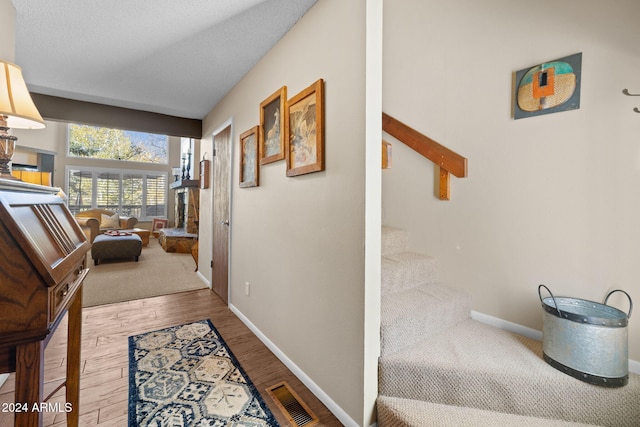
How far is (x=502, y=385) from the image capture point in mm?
1270

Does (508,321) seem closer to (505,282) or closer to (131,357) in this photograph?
(505,282)

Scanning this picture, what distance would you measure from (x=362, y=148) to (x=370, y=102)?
23 cm

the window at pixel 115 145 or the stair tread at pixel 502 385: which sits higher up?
the window at pixel 115 145

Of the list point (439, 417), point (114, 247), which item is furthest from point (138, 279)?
point (439, 417)

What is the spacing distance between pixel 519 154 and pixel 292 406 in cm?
209

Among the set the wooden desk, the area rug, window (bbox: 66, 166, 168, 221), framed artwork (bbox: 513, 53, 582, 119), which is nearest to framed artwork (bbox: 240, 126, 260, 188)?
the area rug

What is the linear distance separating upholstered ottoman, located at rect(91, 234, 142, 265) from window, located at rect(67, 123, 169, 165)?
12.5 feet

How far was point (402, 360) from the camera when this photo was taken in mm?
1368

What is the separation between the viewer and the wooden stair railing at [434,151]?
1.92m

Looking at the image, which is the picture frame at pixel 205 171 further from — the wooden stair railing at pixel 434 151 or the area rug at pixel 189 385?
the wooden stair railing at pixel 434 151

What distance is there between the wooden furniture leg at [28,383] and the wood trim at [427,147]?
219cm

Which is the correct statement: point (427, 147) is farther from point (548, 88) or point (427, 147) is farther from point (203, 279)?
point (203, 279)

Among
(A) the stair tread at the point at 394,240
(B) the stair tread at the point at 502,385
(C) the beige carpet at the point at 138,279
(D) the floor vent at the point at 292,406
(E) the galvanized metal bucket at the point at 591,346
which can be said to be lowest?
(D) the floor vent at the point at 292,406

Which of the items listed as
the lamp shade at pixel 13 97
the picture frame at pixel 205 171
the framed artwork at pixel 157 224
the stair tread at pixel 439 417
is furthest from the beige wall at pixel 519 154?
the framed artwork at pixel 157 224
